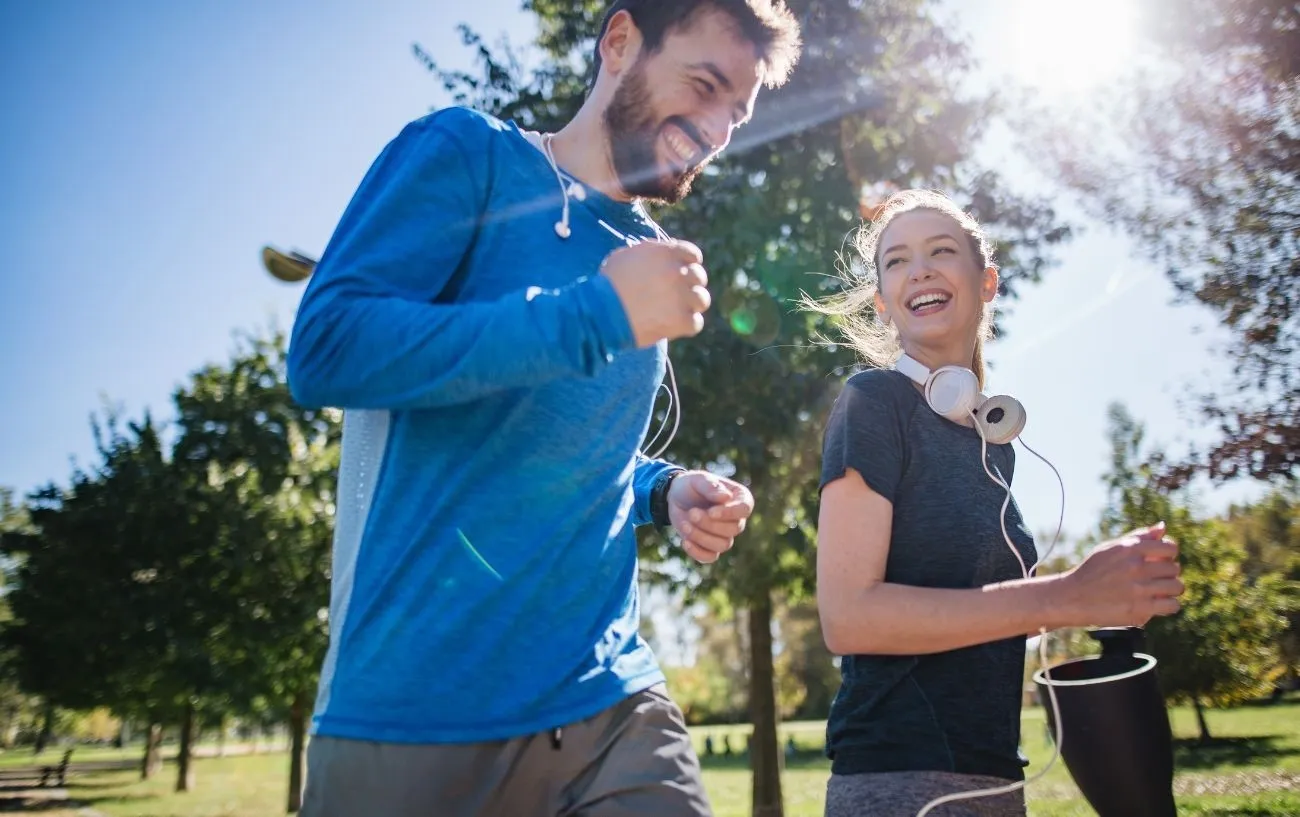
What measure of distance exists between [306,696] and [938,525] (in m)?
25.4

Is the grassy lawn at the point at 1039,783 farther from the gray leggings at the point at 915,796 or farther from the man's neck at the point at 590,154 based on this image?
the man's neck at the point at 590,154

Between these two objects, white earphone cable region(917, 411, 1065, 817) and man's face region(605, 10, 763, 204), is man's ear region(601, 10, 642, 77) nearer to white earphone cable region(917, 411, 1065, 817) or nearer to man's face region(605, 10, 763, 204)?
man's face region(605, 10, 763, 204)

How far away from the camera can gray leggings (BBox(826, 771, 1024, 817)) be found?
1.95 m

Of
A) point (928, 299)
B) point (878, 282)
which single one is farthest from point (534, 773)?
point (878, 282)

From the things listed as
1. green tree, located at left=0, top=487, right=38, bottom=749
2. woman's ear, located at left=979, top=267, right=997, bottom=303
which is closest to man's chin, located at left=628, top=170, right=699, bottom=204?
woman's ear, located at left=979, top=267, right=997, bottom=303

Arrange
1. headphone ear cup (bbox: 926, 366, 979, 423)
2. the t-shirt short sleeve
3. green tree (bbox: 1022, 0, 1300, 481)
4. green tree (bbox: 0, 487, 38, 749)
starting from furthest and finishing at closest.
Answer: green tree (bbox: 0, 487, 38, 749), green tree (bbox: 1022, 0, 1300, 481), headphone ear cup (bbox: 926, 366, 979, 423), the t-shirt short sleeve

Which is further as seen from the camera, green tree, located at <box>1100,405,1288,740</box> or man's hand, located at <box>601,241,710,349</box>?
green tree, located at <box>1100,405,1288,740</box>

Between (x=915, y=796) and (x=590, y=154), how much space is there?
4.96 ft

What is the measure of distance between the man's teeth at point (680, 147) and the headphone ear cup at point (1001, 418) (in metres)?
0.98

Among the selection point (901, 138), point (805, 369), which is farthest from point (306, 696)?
point (901, 138)

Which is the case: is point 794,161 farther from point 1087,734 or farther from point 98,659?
point 98,659

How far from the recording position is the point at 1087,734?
6.60 feet

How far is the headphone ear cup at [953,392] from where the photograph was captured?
89.3 inches

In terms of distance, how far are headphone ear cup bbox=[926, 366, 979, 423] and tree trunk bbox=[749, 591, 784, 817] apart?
10.8m
